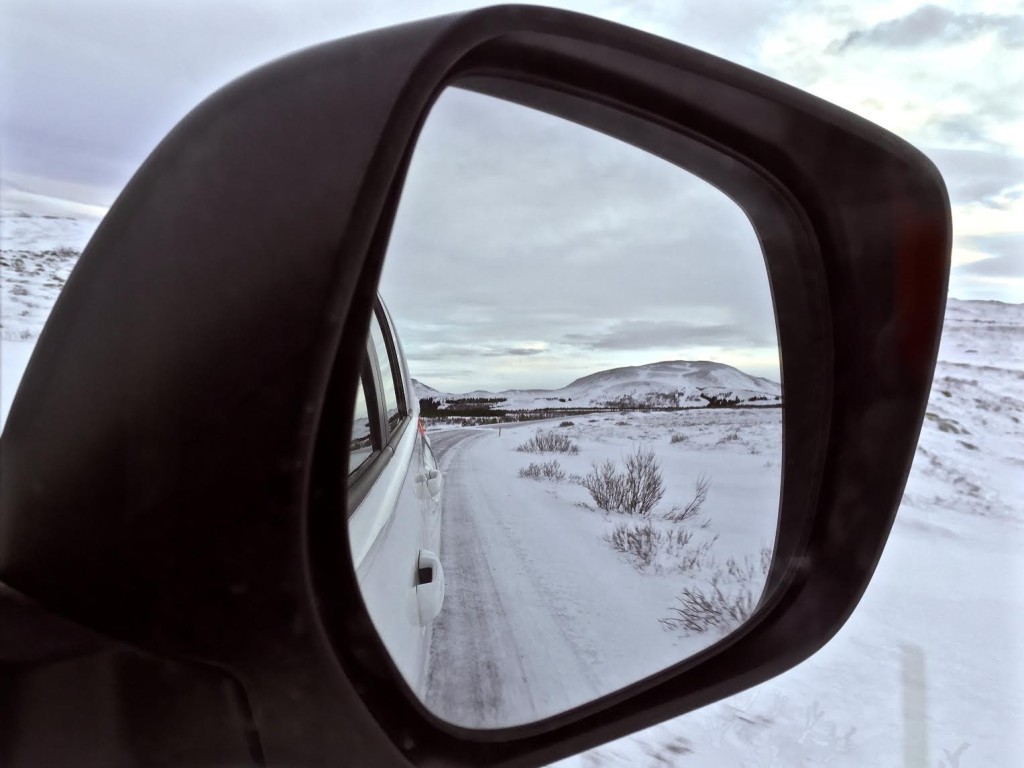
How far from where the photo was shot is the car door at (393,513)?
1.24 metres

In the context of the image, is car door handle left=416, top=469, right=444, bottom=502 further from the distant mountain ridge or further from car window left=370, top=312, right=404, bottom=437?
the distant mountain ridge

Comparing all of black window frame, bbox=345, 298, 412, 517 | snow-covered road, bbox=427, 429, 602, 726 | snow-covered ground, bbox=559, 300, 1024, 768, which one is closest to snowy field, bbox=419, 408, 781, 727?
snow-covered road, bbox=427, 429, 602, 726

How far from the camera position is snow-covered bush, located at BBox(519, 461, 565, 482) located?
1748mm

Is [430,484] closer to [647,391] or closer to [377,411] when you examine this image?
[377,411]

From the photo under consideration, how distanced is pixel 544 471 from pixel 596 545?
20 centimetres

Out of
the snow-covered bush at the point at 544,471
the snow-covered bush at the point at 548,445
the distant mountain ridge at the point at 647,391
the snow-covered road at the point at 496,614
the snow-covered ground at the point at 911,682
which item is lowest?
the snow-covered ground at the point at 911,682

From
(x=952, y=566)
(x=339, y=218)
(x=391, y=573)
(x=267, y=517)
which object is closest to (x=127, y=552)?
(x=267, y=517)

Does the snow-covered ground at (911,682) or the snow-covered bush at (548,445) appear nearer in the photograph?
the snow-covered bush at (548,445)

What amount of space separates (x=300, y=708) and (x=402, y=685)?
0.63 ft

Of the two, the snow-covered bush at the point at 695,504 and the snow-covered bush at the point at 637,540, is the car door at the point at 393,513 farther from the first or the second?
the snow-covered bush at the point at 695,504

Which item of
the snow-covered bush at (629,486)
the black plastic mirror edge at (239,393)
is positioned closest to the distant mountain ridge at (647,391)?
the snow-covered bush at (629,486)

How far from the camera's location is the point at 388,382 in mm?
1869

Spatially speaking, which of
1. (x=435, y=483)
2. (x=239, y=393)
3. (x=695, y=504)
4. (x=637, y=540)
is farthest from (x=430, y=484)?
(x=239, y=393)

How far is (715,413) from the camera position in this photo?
5.16 feet
